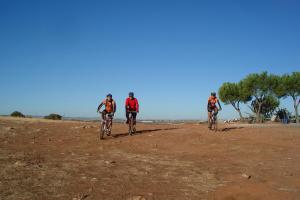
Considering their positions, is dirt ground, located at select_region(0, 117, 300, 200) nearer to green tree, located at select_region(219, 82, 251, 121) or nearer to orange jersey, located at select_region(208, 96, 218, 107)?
orange jersey, located at select_region(208, 96, 218, 107)

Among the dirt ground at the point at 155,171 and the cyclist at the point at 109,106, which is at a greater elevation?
the cyclist at the point at 109,106

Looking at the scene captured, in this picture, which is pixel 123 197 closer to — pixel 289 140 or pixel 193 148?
pixel 193 148

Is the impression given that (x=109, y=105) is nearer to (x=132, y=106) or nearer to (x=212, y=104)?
(x=132, y=106)

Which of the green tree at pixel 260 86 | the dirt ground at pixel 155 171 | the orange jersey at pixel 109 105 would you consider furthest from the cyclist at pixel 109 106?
the green tree at pixel 260 86

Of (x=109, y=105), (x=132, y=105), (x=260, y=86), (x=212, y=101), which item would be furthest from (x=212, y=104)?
(x=260, y=86)

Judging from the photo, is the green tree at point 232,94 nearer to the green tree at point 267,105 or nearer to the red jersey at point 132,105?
the green tree at point 267,105

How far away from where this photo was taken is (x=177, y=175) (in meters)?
8.95

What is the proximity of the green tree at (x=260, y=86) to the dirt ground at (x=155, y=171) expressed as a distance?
37.5 meters

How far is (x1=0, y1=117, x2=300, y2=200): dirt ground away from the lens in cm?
709

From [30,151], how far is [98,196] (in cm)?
637

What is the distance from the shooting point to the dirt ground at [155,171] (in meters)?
A: 7.09

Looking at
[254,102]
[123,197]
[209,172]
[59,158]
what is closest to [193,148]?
[209,172]

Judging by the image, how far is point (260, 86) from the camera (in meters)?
52.2

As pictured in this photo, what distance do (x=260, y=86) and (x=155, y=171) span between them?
46.1 meters
